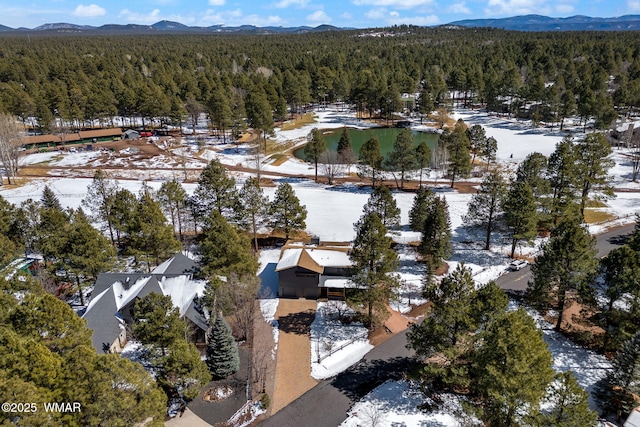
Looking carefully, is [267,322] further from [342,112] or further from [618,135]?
[342,112]

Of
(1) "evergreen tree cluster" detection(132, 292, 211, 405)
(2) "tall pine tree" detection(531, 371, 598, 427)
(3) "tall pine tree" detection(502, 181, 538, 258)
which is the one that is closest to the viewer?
(2) "tall pine tree" detection(531, 371, 598, 427)

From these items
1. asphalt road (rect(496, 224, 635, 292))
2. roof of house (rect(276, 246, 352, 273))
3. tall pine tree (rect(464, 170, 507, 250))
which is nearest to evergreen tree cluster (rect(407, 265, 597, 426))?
roof of house (rect(276, 246, 352, 273))

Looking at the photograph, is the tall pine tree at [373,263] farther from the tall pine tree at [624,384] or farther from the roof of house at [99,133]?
the roof of house at [99,133]

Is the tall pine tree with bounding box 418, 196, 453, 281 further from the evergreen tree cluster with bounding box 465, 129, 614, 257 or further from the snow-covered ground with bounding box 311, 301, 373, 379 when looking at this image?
the snow-covered ground with bounding box 311, 301, 373, 379

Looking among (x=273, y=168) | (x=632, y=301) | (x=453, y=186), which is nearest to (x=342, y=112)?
(x=273, y=168)

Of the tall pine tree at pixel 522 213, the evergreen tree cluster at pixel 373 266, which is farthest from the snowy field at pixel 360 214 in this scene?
the tall pine tree at pixel 522 213

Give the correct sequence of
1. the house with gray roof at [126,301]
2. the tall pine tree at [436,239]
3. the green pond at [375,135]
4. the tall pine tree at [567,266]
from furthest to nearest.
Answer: the green pond at [375,135] < the tall pine tree at [436,239] < the house with gray roof at [126,301] < the tall pine tree at [567,266]
